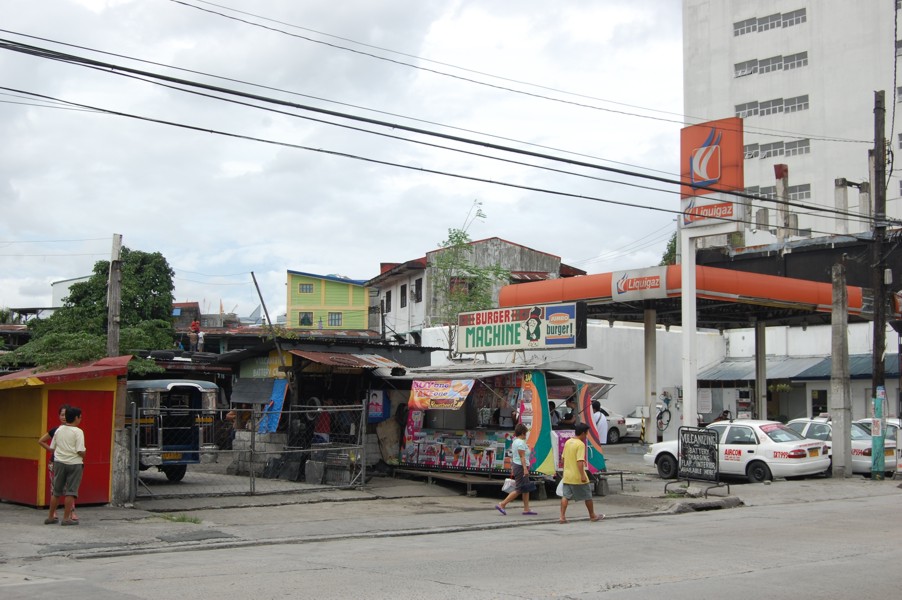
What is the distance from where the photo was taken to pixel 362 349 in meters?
21.8

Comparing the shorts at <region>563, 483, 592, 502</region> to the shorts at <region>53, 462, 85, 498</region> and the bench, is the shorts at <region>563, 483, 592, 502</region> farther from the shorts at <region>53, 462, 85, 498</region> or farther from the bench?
the shorts at <region>53, 462, 85, 498</region>

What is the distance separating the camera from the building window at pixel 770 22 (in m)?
61.8

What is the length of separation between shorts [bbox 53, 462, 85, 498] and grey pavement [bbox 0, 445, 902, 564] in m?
0.51

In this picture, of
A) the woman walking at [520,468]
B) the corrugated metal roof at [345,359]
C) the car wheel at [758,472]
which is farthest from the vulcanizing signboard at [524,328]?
the car wheel at [758,472]

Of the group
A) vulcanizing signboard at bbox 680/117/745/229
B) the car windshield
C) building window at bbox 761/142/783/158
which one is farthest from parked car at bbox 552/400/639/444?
building window at bbox 761/142/783/158

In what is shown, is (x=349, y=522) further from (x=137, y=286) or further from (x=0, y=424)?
(x=137, y=286)

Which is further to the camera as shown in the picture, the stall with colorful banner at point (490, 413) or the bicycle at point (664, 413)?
the bicycle at point (664, 413)

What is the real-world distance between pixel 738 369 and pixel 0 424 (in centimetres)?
3301

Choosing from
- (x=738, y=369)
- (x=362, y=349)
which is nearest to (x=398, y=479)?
(x=362, y=349)

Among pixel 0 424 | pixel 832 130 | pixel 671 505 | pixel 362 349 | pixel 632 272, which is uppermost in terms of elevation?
pixel 832 130

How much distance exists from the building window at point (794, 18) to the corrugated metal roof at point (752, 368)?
29.6 metres

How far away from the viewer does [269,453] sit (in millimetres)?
19031

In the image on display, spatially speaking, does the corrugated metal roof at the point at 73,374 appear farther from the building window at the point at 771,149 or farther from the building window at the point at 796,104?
the building window at the point at 796,104

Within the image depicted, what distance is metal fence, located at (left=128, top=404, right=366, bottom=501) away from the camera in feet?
60.6
